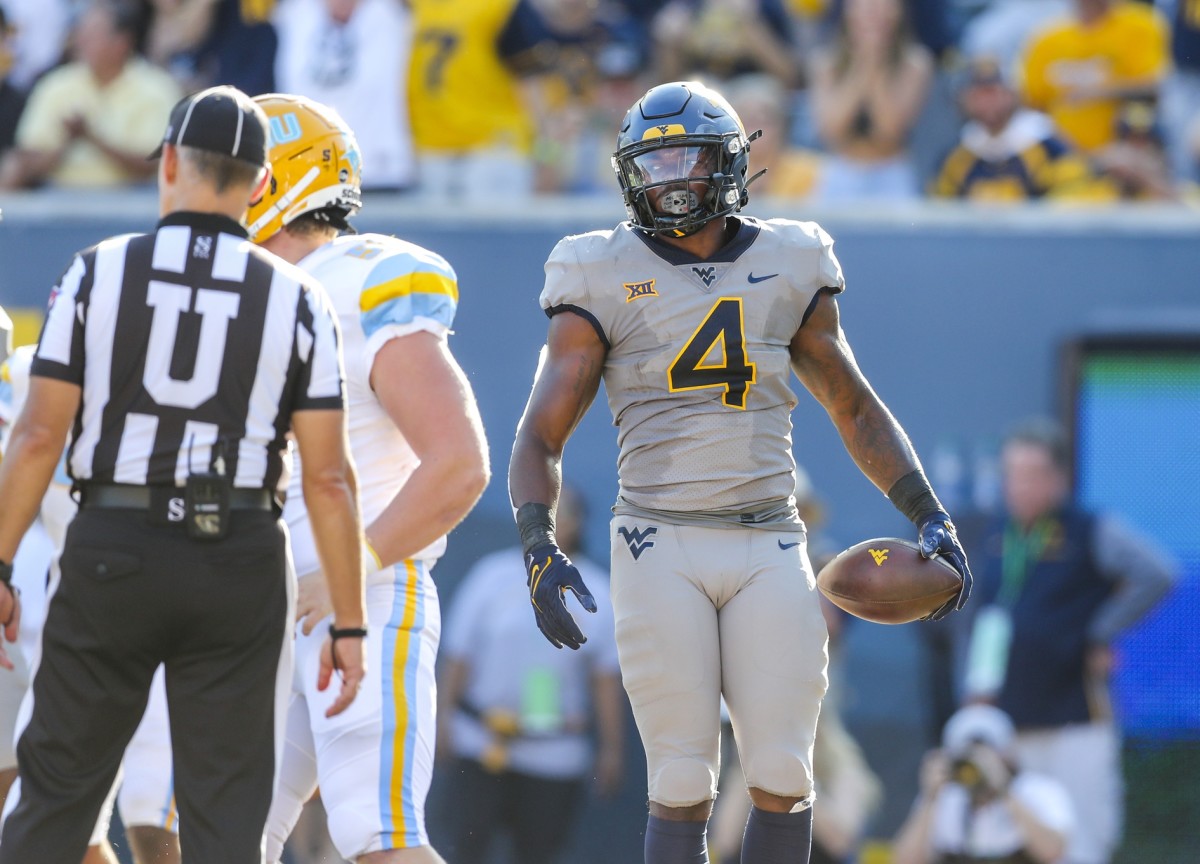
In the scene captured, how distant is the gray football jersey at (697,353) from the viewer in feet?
13.5

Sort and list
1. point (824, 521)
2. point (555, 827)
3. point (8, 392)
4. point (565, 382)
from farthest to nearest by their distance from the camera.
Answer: point (824, 521) < point (555, 827) < point (8, 392) < point (565, 382)

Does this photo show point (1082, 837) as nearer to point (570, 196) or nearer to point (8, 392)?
point (570, 196)

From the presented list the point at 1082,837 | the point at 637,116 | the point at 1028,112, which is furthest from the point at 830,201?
the point at 637,116

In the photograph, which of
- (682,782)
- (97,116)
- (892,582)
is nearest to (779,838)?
(682,782)

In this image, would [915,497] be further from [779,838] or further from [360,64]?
[360,64]

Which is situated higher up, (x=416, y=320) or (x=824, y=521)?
(x=416, y=320)

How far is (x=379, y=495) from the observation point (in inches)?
173

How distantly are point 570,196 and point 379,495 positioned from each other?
4832 millimetres

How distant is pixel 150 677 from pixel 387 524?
2.52 ft

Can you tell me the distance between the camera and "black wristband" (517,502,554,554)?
4082mm

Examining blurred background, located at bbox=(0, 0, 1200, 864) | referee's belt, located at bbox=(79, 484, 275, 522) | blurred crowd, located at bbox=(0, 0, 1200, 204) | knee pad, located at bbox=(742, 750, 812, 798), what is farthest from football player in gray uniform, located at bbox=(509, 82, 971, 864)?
blurred crowd, located at bbox=(0, 0, 1200, 204)

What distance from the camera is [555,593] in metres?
3.95

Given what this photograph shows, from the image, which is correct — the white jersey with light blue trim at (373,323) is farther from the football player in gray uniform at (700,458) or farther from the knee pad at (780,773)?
the knee pad at (780,773)

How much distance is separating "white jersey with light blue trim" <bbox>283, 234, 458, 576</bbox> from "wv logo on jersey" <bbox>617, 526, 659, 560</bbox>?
20.0 inches
